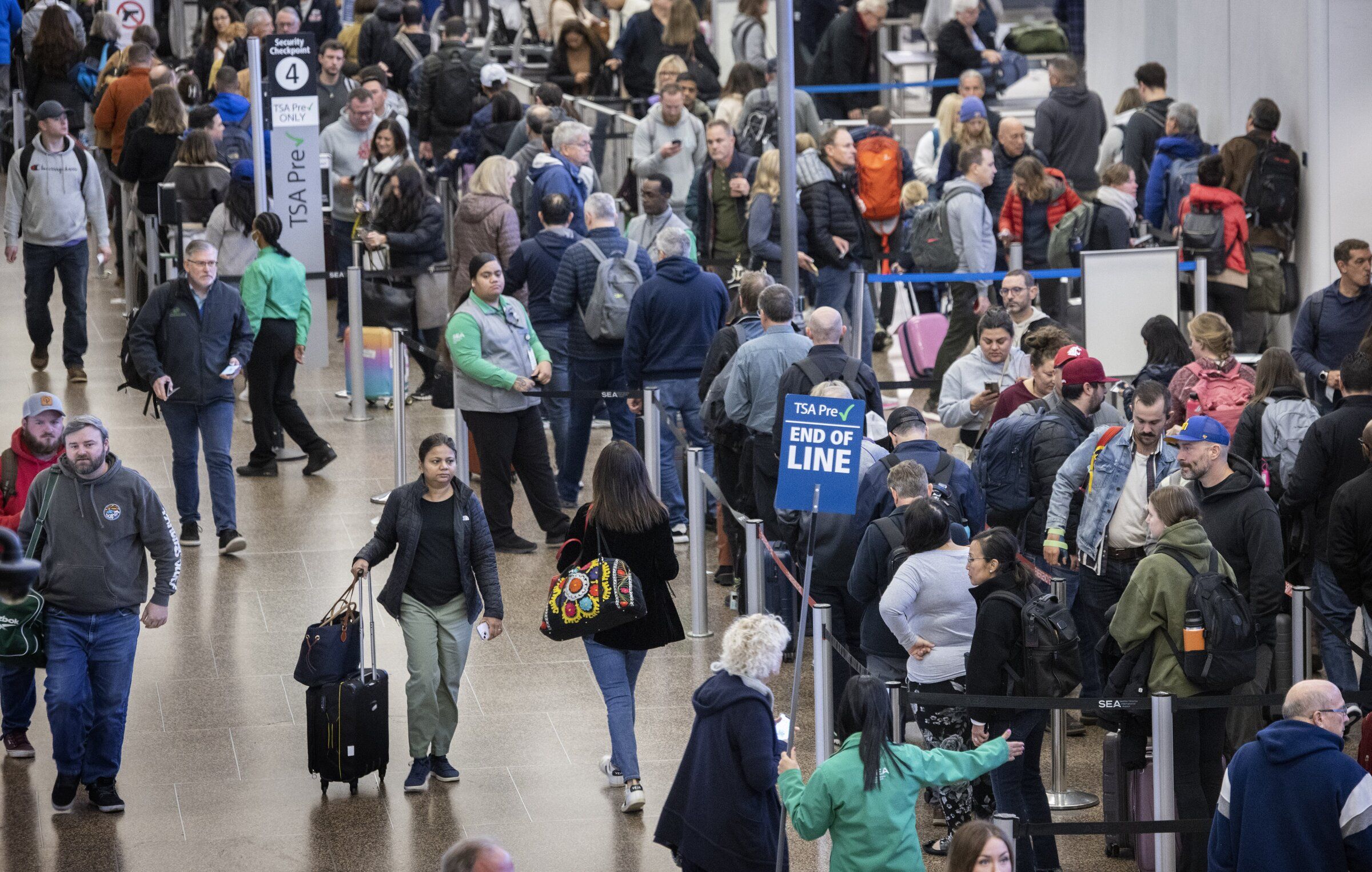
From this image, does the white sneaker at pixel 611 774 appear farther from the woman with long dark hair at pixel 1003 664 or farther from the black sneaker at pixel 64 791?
the black sneaker at pixel 64 791

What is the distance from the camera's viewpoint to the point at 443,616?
28.4 ft

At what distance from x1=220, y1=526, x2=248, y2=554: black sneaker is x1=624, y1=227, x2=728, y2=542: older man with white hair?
2.56 meters

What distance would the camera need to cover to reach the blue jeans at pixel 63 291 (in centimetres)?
1526

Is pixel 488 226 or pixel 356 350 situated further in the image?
pixel 356 350

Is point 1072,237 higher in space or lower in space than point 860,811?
higher

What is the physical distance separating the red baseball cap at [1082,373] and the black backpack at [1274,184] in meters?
6.26

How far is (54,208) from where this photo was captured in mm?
14961

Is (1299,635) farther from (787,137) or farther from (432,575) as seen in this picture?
(787,137)

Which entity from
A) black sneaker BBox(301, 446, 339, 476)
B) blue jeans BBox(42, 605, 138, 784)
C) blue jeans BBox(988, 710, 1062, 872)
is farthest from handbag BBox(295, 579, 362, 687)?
black sneaker BBox(301, 446, 339, 476)

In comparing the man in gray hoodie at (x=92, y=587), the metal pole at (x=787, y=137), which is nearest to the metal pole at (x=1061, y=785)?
the metal pole at (x=787, y=137)

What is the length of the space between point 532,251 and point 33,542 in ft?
16.7

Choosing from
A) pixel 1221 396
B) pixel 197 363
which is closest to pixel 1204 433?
pixel 1221 396

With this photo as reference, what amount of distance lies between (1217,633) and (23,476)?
548 centimetres

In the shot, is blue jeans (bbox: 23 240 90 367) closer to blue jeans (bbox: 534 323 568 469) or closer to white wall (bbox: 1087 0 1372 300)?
blue jeans (bbox: 534 323 568 469)
